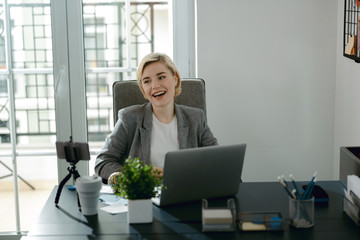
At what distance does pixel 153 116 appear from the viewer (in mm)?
2514

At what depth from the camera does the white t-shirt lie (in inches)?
97.3

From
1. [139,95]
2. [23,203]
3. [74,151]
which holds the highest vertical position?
[139,95]

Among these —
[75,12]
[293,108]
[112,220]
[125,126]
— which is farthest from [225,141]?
[112,220]

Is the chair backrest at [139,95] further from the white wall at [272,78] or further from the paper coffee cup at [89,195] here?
the paper coffee cup at [89,195]

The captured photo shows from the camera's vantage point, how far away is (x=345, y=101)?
301 cm

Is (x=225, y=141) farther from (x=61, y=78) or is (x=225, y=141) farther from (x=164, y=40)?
(x=61, y=78)

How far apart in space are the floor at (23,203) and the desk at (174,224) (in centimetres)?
128

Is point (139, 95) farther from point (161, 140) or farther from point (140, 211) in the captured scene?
point (140, 211)

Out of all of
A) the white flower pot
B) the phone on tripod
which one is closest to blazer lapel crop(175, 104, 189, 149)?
the phone on tripod

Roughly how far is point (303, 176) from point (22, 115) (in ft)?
5.56

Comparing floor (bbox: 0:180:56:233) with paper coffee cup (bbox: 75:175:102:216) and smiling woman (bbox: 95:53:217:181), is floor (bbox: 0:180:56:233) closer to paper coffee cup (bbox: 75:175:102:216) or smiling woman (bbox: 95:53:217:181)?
smiling woman (bbox: 95:53:217:181)

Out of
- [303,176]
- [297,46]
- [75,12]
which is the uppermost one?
[75,12]

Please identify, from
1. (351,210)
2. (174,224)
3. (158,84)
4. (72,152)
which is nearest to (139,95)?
(158,84)

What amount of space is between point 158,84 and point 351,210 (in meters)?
1.05
